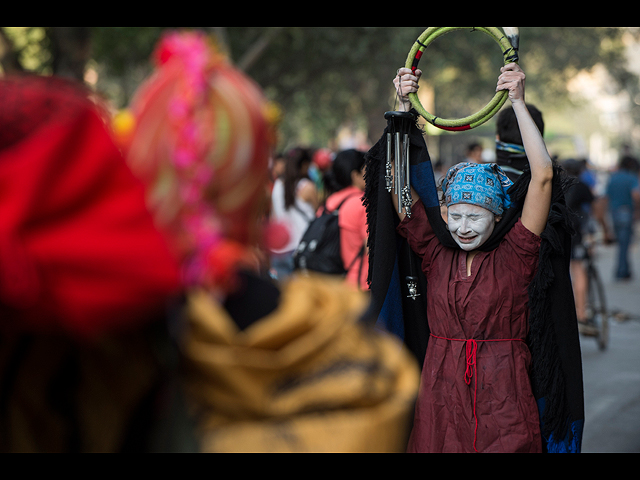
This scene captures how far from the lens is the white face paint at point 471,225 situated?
3.14m

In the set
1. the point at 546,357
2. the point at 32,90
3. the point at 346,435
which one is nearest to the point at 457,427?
the point at 546,357

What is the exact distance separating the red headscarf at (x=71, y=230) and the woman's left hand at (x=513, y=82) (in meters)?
2.40

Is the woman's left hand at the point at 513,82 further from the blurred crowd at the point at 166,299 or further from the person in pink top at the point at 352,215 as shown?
the blurred crowd at the point at 166,299

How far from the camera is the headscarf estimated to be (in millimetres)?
1164

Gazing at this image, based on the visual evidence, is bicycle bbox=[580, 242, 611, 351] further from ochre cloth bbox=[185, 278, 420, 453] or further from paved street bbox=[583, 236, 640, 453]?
ochre cloth bbox=[185, 278, 420, 453]

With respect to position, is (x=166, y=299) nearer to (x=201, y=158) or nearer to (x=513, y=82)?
(x=201, y=158)

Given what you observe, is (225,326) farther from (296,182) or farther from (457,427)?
(296,182)

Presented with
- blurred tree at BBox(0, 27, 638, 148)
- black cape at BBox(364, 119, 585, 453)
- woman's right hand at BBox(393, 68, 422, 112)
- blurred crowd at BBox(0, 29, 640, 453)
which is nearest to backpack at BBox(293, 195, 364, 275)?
black cape at BBox(364, 119, 585, 453)

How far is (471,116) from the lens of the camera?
3.16 m

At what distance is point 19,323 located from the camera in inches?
40.0

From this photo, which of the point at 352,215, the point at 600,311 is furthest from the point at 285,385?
the point at 600,311

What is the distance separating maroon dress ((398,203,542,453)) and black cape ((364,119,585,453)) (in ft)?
0.21

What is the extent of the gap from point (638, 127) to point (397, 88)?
50785 millimetres

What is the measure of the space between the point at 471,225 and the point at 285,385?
215cm
